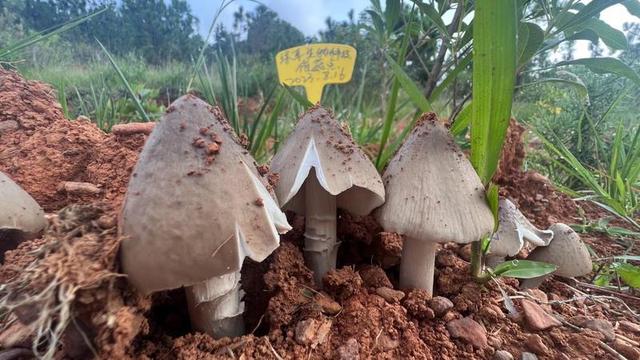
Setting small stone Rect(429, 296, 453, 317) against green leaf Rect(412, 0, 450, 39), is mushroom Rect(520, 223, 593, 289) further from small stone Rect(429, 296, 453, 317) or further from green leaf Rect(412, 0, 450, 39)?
green leaf Rect(412, 0, 450, 39)

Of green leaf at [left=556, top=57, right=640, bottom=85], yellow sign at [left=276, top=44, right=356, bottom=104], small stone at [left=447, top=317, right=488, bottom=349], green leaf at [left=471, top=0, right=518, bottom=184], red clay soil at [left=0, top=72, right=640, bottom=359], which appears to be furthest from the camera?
yellow sign at [left=276, top=44, right=356, bottom=104]

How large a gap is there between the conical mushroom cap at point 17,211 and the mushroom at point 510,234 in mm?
1597

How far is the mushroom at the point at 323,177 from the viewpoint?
3.94ft

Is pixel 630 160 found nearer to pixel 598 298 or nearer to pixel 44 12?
pixel 598 298

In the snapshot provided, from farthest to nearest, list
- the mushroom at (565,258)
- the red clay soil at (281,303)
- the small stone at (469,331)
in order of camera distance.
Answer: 1. the mushroom at (565,258)
2. the small stone at (469,331)
3. the red clay soil at (281,303)

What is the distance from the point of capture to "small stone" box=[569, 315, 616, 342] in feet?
4.03

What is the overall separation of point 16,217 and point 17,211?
21 millimetres

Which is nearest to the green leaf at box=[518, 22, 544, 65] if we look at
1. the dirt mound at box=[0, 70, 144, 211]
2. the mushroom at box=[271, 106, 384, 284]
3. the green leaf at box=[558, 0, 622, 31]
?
the green leaf at box=[558, 0, 622, 31]

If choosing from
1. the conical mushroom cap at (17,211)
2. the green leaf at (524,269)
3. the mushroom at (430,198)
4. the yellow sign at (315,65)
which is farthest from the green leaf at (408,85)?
the conical mushroom cap at (17,211)

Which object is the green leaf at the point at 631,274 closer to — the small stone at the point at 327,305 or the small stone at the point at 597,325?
the small stone at the point at 597,325

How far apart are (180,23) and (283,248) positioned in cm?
280

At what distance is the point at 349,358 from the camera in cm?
103

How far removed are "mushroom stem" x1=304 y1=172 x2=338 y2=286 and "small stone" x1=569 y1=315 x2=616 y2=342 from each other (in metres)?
0.84

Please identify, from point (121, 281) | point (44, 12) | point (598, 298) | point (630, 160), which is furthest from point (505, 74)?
point (44, 12)
